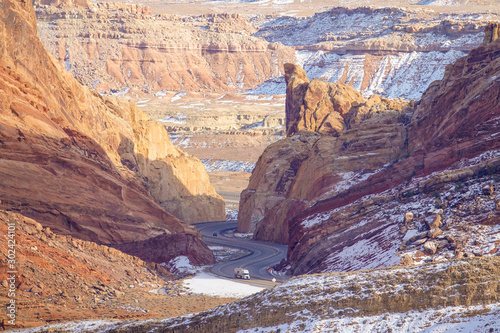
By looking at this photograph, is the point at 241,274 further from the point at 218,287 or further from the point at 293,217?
the point at 293,217

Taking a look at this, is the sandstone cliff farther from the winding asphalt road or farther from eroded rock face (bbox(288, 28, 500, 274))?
eroded rock face (bbox(288, 28, 500, 274))

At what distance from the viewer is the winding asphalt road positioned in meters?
49.1

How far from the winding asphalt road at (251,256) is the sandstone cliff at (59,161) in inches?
88.2

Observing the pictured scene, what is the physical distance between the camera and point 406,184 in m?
48.9

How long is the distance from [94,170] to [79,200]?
3082 millimetres

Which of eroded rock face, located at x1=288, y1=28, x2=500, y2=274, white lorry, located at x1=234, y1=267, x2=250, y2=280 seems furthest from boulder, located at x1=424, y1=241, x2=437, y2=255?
white lorry, located at x1=234, y1=267, x2=250, y2=280

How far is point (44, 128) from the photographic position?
4534 centimetres

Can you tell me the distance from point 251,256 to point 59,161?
1952cm

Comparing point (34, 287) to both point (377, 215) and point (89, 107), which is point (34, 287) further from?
point (89, 107)

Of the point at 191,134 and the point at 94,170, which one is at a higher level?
the point at 94,170

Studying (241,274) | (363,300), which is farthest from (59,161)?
(363,300)

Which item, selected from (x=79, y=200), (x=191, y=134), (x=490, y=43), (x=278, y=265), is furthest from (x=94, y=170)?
(x=191, y=134)

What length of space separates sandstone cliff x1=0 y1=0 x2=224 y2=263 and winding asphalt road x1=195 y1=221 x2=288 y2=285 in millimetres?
2240

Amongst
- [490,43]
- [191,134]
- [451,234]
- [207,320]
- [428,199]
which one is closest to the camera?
[207,320]
